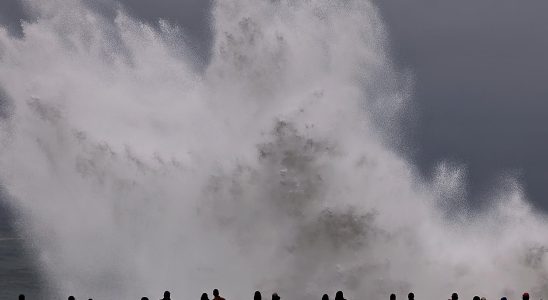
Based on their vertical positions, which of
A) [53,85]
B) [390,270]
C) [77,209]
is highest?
[53,85]

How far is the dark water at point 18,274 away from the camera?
60.9 meters

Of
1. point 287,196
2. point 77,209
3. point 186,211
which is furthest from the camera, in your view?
point 77,209

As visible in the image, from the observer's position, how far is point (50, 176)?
37.5m

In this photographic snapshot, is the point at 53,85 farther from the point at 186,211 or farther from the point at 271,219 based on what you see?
the point at 271,219

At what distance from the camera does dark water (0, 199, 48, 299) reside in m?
60.9

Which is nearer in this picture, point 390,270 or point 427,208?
point 390,270

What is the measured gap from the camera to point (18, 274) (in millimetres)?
76625

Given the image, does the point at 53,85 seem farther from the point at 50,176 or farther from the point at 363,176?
the point at 363,176

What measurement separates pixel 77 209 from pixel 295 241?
10.6m

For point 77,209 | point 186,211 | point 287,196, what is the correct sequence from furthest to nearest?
point 77,209 < point 186,211 < point 287,196

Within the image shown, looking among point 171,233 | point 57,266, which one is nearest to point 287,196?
point 171,233

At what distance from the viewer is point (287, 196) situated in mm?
32156

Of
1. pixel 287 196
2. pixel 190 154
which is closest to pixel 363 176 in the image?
pixel 287 196

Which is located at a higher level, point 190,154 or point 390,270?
point 190,154
